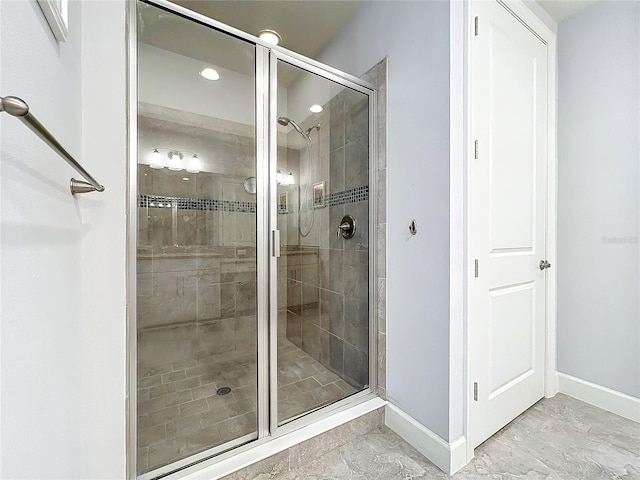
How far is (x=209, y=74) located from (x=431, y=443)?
216 cm

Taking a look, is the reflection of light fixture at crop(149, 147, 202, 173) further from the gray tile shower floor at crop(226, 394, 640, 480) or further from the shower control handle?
the gray tile shower floor at crop(226, 394, 640, 480)

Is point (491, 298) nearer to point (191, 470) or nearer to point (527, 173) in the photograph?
point (527, 173)

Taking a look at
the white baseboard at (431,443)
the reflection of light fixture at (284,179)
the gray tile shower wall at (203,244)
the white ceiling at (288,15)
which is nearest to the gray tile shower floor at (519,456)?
the white baseboard at (431,443)

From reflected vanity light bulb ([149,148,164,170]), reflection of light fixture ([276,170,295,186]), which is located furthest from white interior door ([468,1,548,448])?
reflected vanity light bulb ([149,148,164,170])

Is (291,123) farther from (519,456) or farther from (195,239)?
(519,456)

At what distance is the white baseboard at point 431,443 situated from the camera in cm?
127

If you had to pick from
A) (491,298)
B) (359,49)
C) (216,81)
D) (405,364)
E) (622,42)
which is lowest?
(405,364)

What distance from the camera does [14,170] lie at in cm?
50

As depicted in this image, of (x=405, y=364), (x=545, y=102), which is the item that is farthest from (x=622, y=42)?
(x=405, y=364)

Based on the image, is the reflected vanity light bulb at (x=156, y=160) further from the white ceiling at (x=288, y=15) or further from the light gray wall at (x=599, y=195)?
the light gray wall at (x=599, y=195)

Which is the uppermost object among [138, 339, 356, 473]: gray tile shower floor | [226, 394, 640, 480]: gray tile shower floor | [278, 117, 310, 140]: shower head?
[278, 117, 310, 140]: shower head

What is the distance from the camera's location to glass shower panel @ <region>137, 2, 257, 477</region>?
1207 mm

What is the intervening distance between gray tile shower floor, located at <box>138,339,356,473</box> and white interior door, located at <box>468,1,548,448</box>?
32.3 inches

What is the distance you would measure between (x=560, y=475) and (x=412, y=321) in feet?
2.89
